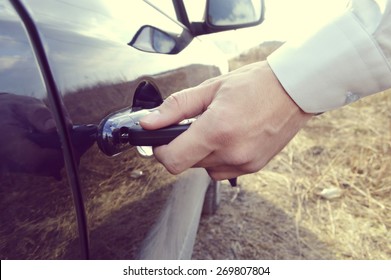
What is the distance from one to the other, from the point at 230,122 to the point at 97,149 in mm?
297

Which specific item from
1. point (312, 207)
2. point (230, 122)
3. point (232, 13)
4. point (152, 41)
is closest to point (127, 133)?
point (230, 122)

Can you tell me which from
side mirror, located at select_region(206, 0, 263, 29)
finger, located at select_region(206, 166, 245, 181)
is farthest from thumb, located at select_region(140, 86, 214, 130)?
side mirror, located at select_region(206, 0, 263, 29)

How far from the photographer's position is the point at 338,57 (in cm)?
105

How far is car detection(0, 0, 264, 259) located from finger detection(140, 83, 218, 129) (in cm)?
4

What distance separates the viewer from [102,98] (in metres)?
0.88

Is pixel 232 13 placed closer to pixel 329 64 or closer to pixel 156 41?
pixel 156 41

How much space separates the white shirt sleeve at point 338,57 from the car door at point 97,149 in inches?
14.5

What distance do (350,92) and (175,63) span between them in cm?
58

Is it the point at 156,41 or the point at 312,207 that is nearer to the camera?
the point at 156,41

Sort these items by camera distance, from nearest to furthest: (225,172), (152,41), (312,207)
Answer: (225,172), (152,41), (312,207)

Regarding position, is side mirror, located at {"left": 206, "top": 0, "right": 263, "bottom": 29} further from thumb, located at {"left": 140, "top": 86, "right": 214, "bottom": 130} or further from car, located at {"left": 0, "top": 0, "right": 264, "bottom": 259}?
thumb, located at {"left": 140, "top": 86, "right": 214, "bottom": 130}

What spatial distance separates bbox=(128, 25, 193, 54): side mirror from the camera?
1169mm

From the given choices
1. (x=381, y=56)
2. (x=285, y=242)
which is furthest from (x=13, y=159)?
(x=285, y=242)
